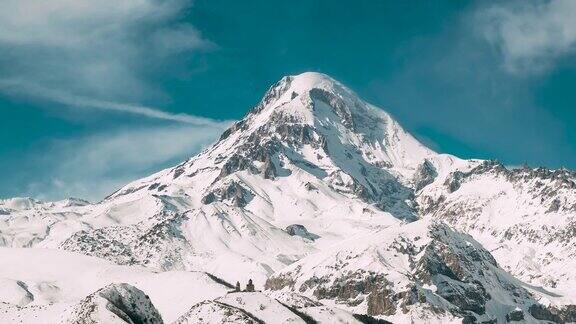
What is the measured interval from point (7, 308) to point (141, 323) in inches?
1260

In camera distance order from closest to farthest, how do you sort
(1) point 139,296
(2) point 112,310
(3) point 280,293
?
(2) point 112,310 < (1) point 139,296 < (3) point 280,293

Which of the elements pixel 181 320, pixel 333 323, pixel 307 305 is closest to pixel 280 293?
pixel 307 305

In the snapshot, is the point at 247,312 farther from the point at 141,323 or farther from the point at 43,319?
the point at 43,319

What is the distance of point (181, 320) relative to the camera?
138750 millimetres

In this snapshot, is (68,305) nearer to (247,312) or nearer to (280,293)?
(247,312)

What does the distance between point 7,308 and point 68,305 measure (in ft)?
43.7

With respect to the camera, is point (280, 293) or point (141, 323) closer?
point (141, 323)

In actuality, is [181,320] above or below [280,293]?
below

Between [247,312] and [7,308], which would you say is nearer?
[247,312]

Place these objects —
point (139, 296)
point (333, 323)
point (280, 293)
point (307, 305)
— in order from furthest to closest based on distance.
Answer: point (280, 293) → point (307, 305) → point (333, 323) → point (139, 296)

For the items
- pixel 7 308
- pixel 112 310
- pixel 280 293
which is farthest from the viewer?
pixel 280 293

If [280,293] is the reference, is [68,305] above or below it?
below

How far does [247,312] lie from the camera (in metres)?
148

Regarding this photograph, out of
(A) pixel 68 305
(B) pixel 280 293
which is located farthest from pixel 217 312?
(B) pixel 280 293
